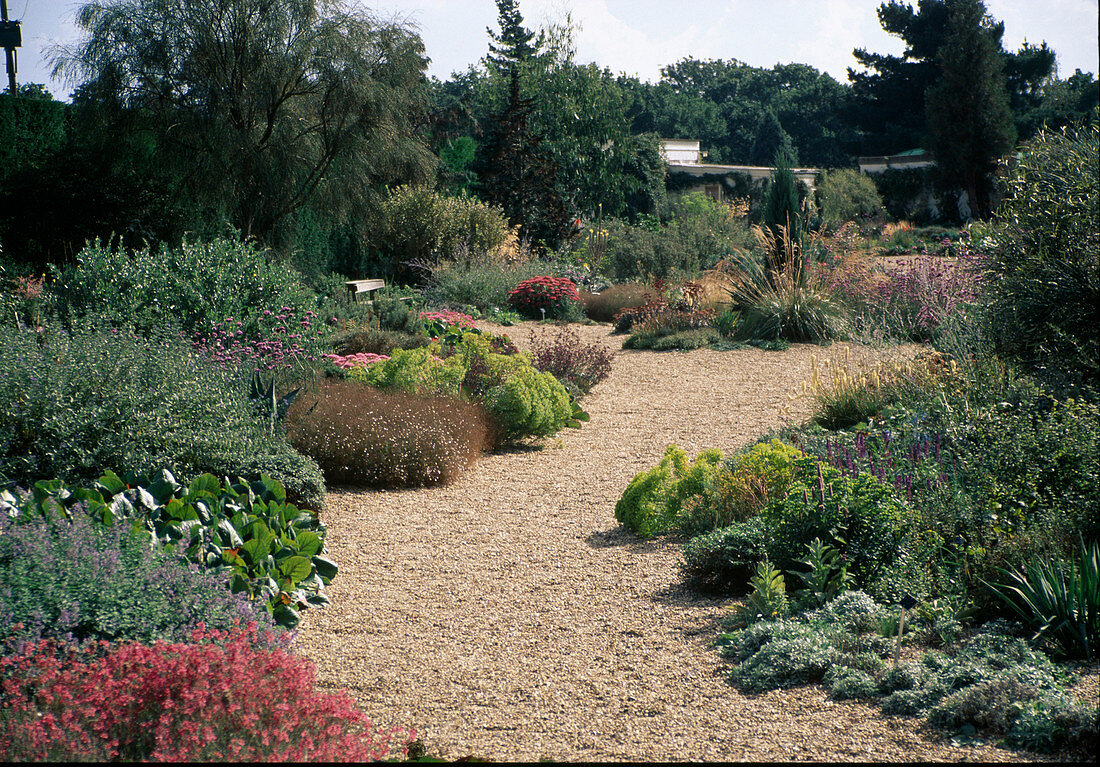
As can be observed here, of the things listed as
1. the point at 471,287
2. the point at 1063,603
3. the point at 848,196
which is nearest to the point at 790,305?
the point at 471,287

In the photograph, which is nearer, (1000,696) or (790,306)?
(1000,696)

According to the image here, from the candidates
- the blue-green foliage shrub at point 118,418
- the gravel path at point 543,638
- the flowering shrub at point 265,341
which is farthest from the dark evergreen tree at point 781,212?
the blue-green foliage shrub at point 118,418

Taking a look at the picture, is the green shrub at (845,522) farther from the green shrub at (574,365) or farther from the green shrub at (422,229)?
the green shrub at (422,229)

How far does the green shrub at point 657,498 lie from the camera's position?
4.61 meters

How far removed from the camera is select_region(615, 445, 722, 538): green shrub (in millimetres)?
4609

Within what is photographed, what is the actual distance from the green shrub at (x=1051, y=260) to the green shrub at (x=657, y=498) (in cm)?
221

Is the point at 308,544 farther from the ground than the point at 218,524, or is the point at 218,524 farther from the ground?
the point at 218,524

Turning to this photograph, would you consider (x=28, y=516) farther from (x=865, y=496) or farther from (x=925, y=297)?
(x=925, y=297)

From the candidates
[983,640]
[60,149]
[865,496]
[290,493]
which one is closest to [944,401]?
[865,496]

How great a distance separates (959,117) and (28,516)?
110ft

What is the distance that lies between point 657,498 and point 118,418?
2927 mm

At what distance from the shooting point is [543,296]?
13812 millimetres

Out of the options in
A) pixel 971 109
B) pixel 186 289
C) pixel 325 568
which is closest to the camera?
pixel 325 568

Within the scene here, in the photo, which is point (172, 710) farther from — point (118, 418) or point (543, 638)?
point (118, 418)
